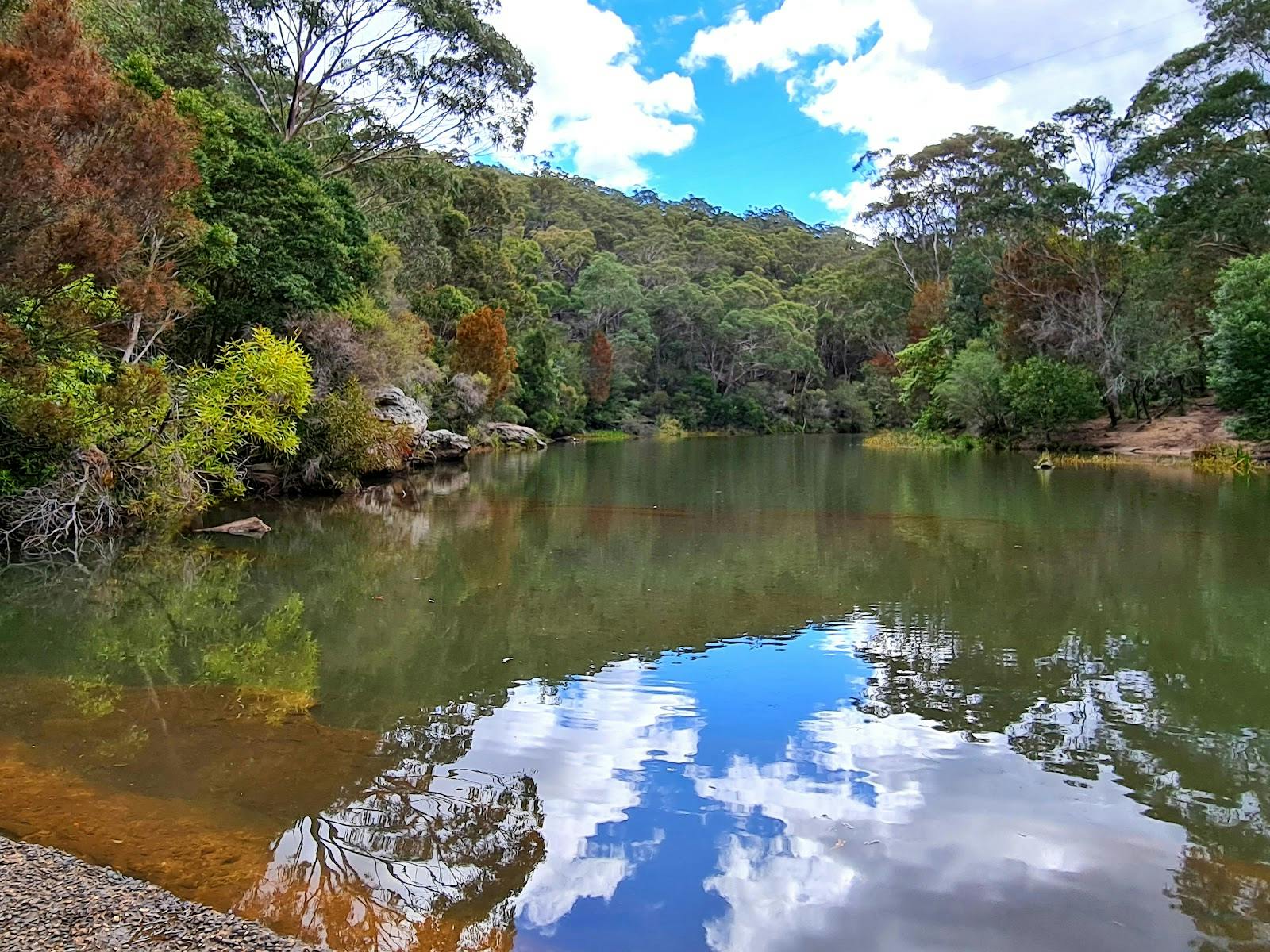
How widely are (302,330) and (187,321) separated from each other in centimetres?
269

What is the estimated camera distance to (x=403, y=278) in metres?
34.8

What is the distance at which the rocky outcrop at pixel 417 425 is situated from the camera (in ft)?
74.3

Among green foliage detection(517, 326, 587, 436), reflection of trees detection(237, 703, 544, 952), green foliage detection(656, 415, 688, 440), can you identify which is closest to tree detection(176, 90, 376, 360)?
reflection of trees detection(237, 703, 544, 952)

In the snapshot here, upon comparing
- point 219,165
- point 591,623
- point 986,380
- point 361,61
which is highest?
point 361,61

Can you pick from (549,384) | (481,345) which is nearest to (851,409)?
(549,384)

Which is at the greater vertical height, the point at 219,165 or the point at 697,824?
the point at 219,165

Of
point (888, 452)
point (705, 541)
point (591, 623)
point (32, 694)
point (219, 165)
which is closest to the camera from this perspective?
point (32, 694)

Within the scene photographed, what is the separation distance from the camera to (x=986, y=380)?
110 feet

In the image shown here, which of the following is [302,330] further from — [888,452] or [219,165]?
[888,452]

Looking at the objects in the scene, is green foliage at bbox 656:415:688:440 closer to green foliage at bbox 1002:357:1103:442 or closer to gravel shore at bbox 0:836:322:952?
green foliage at bbox 1002:357:1103:442

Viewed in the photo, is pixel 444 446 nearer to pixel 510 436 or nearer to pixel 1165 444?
pixel 510 436

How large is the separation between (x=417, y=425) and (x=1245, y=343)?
21894 millimetres

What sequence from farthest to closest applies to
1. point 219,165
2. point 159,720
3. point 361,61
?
point 361,61, point 219,165, point 159,720

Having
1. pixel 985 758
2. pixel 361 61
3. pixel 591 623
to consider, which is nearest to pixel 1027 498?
pixel 591 623
